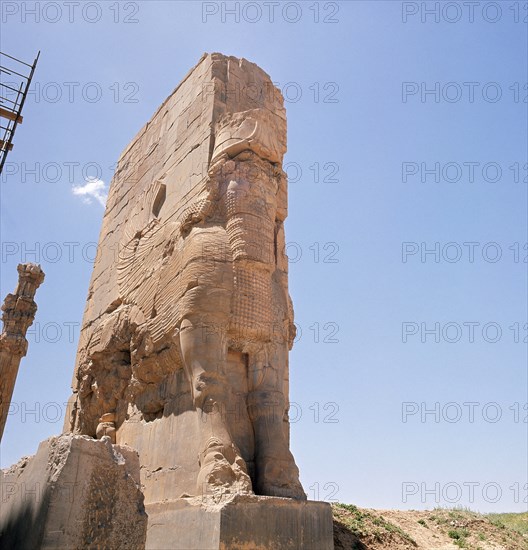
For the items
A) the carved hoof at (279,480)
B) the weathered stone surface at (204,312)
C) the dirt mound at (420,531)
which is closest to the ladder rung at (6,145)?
the weathered stone surface at (204,312)

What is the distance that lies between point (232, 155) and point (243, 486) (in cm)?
322

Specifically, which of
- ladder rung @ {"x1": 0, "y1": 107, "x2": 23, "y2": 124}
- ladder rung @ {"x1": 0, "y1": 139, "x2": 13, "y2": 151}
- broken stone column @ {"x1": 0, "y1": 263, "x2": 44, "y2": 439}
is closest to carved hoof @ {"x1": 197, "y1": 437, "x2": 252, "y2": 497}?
ladder rung @ {"x1": 0, "y1": 139, "x2": 13, "y2": 151}

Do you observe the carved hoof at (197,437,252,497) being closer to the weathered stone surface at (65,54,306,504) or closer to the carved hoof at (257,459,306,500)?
the weathered stone surface at (65,54,306,504)

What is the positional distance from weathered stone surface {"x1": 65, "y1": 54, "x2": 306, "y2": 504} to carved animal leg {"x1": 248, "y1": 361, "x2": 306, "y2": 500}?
0.01 metres

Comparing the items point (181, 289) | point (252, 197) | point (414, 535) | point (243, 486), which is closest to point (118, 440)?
point (181, 289)

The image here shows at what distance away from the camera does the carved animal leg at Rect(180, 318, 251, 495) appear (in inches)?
159

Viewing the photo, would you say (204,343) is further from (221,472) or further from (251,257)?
(221,472)

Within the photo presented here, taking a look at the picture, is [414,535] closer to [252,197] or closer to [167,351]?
[167,351]

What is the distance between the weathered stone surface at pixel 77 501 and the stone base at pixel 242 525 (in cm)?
80

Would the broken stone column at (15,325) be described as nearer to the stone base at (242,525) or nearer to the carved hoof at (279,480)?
the stone base at (242,525)

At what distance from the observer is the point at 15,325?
8.91m

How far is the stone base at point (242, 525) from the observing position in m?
3.70

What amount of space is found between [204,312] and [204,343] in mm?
286

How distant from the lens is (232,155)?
571cm
